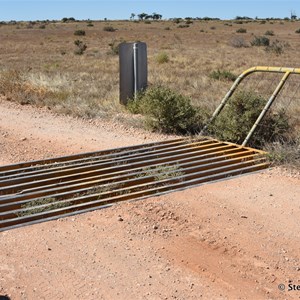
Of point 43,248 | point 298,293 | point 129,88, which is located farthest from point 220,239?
point 129,88

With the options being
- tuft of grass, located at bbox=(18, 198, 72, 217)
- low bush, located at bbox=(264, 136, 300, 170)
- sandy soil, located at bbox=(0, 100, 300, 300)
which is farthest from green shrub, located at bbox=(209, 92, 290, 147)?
tuft of grass, located at bbox=(18, 198, 72, 217)

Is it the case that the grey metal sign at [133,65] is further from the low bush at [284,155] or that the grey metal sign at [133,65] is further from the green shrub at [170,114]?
the low bush at [284,155]

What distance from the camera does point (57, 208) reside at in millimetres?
4957

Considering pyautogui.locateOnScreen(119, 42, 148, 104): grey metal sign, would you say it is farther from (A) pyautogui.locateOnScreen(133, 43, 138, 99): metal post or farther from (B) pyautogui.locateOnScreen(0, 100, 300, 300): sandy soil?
(B) pyautogui.locateOnScreen(0, 100, 300, 300): sandy soil

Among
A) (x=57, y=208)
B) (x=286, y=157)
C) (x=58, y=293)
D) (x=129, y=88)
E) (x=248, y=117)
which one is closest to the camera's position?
(x=58, y=293)

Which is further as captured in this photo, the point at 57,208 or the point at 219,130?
the point at 219,130

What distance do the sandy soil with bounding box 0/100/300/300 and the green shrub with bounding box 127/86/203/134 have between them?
8.24 feet

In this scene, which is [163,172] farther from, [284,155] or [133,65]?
[133,65]

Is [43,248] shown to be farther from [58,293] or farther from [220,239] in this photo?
[220,239]

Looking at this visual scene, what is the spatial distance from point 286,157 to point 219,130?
1386 millimetres

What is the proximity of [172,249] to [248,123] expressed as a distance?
3.67 m

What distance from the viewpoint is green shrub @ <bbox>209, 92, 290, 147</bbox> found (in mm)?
7363

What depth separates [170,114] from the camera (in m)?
8.29

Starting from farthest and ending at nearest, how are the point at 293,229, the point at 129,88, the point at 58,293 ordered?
the point at 129,88 → the point at 293,229 → the point at 58,293
